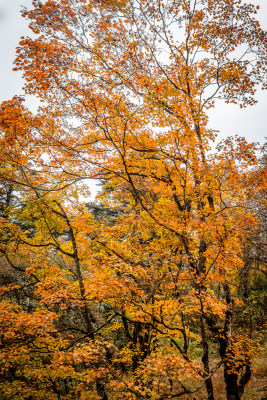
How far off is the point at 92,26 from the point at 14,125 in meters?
3.49

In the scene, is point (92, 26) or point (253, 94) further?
point (253, 94)

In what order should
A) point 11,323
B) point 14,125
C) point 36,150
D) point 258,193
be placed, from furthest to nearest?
point 258,193 < point 11,323 < point 36,150 < point 14,125

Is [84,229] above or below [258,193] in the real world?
below

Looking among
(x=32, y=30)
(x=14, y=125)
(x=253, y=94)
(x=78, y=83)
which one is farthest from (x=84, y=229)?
(x=253, y=94)

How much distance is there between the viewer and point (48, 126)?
7348mm

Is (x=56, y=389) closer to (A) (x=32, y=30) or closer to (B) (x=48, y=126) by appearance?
(B) (x=48, y=126)

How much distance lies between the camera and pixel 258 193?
1291cm

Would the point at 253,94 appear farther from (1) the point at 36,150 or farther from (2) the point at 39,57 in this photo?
(1) the point at 36,150

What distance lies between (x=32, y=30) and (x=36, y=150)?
315 cm

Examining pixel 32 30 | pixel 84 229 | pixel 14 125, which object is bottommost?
pixel 84 229

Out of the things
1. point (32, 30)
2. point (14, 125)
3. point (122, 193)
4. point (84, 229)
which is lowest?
point (84, 229)

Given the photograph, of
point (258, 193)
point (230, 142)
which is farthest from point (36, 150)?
point (258, 193)

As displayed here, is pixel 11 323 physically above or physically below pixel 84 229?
below

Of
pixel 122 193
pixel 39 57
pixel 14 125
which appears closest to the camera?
pixel 39 57
